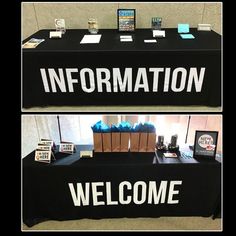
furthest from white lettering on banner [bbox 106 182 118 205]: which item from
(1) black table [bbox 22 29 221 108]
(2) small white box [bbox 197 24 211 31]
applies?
(2) small white box [bbox 197 24 211 31]

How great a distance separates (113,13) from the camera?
2314 millimetres

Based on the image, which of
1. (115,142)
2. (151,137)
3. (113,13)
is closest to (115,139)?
(115,142)

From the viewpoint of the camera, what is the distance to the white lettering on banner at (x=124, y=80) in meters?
1.86

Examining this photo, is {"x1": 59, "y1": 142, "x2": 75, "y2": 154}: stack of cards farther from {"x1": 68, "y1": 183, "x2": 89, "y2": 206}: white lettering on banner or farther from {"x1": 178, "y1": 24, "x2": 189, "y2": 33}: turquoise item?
{"x1": 178, "y1": 24, "x2": 189, "y2": 33}: turquoise item

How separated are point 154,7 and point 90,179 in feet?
5.45

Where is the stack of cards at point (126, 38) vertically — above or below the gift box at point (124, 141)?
above

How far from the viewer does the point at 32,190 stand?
1.83 metres

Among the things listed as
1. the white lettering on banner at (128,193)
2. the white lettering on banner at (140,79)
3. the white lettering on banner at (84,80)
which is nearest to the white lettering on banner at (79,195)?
the white lettering on banner at (128,193)

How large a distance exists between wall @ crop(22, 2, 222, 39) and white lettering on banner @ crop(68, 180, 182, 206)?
1.50 m

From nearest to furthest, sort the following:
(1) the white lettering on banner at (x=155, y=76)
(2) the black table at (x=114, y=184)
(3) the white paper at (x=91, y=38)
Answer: (2) the black table at (x=114, y=184) < (1) the white lettering on banner at (x=155, y=76) < (3) the white paper at (x=91, y=38)

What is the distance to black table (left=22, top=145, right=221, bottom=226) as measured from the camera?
175 cm

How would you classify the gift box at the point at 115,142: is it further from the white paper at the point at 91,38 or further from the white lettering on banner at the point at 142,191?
the white paper at the point at 91,38

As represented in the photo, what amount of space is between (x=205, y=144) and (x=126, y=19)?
4.22ft

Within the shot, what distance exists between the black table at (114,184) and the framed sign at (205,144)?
0.08m
